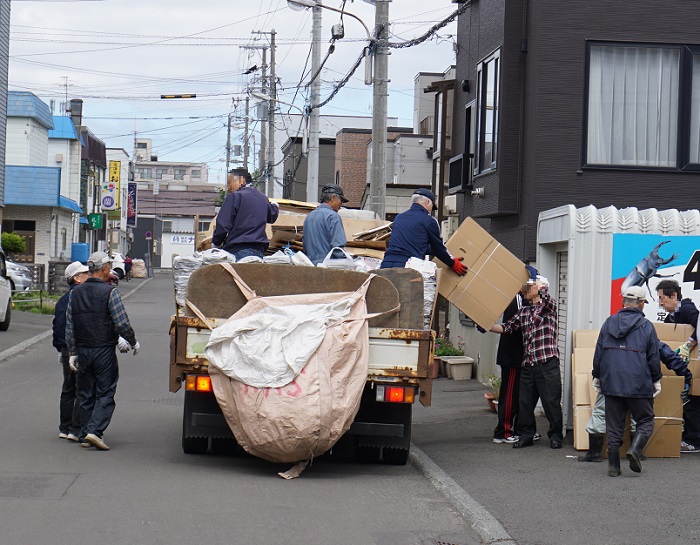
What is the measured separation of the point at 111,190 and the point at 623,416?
60.5 metres

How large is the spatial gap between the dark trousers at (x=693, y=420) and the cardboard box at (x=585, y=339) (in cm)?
118

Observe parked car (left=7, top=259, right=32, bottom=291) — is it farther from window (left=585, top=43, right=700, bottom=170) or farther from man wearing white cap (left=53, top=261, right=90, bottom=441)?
man wearing white cap (left=53, top=261, right=90, bottom=441)

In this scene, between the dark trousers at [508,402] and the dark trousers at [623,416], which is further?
the dark trousers at [508,402]

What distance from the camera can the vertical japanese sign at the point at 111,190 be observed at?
66.3 meters

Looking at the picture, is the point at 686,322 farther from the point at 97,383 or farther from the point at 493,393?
the point at 97,383

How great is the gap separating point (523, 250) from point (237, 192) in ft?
18.9

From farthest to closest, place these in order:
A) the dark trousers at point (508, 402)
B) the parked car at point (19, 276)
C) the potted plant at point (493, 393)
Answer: the parked car at point (19, 276)
the potted plant at point (493, 393)
the dark trousers at point (508, 402)

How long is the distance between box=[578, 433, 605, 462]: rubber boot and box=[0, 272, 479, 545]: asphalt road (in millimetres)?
1785

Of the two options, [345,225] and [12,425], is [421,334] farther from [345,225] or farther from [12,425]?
[12,425]

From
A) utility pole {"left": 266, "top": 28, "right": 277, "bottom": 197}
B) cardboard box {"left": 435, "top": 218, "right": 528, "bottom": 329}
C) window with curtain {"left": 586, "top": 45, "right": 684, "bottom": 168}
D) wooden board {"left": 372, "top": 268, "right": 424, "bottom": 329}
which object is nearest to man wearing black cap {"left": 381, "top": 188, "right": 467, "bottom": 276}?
cardboard box {"left": 435, "top": 218, "right": 528, "bottom": 329}

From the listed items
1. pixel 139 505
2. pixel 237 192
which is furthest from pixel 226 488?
pixel 237 192

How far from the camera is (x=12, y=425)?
1192 cm

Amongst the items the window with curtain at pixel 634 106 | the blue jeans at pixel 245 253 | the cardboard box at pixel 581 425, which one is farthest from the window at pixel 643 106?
the blue jeans at pixel 245 253

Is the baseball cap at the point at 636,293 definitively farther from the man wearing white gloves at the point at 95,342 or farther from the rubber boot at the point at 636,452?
the man wearing white gloves at the point at 95,342
